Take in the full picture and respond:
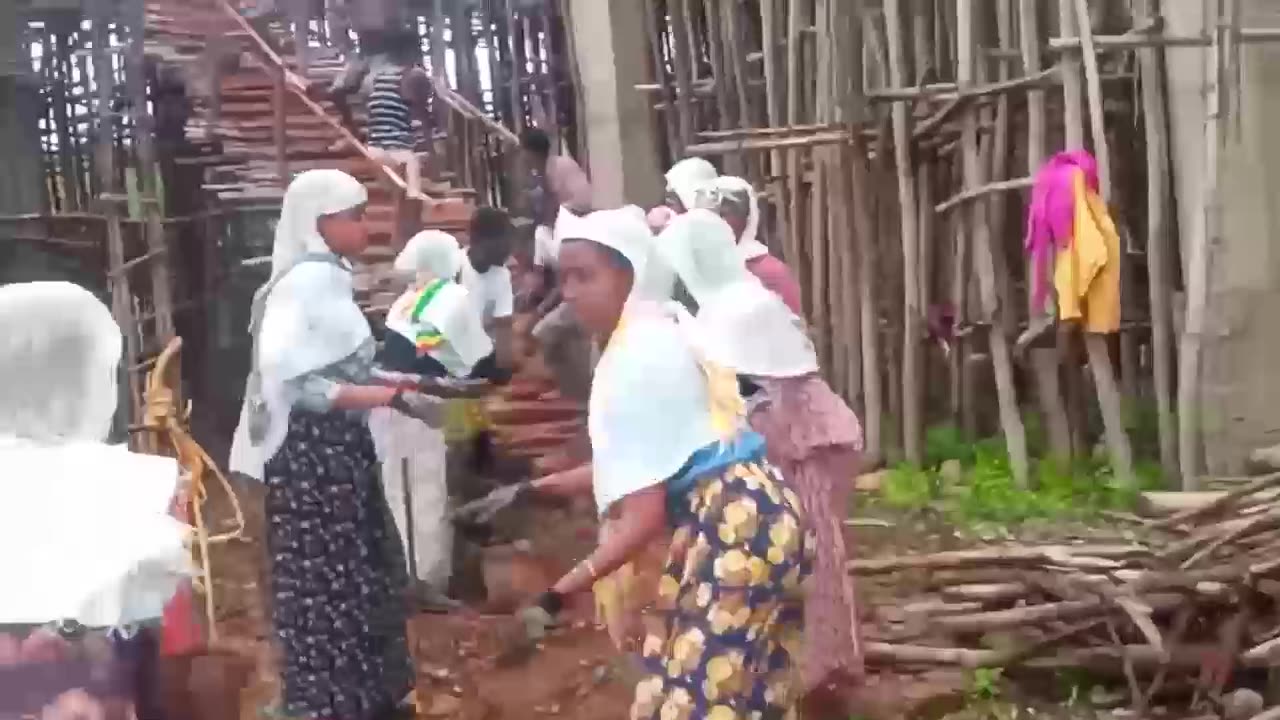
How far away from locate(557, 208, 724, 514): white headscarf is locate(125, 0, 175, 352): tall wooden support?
316mm

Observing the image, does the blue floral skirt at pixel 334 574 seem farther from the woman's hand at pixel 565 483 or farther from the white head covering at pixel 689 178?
the white head covering at pixel 689 178

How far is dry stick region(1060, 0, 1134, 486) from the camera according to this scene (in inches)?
64.6

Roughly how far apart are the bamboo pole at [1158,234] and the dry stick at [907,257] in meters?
0.27

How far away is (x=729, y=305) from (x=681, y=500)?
0.33 m

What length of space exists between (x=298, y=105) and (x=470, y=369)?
0.26m

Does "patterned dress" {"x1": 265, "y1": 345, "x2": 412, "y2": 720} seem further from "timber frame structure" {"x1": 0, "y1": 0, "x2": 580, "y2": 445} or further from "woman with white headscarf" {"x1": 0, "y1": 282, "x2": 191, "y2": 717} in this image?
"woman with white headscarf" {"x1": 0, "y1": 282, "x2": 191, "y2": 717}

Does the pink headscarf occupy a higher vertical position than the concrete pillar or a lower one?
lower

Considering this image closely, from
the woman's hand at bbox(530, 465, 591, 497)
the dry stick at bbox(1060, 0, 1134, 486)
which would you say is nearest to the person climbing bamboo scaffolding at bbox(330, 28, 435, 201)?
the woman's hand at bbox(530, 465, 591, 497)

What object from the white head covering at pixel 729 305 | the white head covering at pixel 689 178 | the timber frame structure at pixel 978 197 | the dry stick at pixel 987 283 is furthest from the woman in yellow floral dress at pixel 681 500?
the dry stick at pixel 987 283

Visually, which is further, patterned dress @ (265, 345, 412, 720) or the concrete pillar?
the concrete pillar

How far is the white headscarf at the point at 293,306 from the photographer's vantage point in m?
1.09

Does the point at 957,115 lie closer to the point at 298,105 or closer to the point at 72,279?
the point at 298,105

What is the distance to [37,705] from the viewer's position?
824mm

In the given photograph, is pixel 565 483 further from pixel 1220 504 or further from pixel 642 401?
pixel 1220 504
